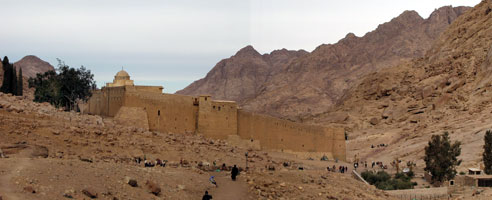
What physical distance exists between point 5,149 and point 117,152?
16.9ft

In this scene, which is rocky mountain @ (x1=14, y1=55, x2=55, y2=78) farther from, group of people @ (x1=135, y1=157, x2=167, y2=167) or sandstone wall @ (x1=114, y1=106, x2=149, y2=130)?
group of people @ (x1=135, y1=157, x2=167, y2=167)

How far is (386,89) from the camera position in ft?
248

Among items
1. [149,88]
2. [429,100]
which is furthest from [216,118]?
[429,100]

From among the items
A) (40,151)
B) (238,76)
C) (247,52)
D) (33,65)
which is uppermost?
(247,52)

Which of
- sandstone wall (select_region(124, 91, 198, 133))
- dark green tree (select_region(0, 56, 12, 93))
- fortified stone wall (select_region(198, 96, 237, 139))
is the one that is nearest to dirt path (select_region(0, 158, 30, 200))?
sandstone wall (select_region(124, 91, 198, 133))

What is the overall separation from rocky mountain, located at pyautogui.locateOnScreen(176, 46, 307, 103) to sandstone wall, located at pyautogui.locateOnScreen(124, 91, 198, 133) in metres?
92.1

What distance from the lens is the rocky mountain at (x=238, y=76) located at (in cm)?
13262

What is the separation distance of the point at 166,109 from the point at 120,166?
10992 millimetres

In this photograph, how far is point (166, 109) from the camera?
32031 millimetres

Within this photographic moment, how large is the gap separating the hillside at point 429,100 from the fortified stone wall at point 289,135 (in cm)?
678

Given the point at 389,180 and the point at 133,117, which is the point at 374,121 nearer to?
the point at 389,180

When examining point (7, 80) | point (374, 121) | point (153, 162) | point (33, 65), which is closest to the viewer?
point (153, 162)

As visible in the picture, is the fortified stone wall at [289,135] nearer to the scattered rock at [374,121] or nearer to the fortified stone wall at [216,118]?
the fortified stone wall at [216,118]

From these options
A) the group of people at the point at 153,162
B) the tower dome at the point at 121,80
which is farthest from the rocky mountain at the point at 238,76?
the group of people at the point at 153,162
